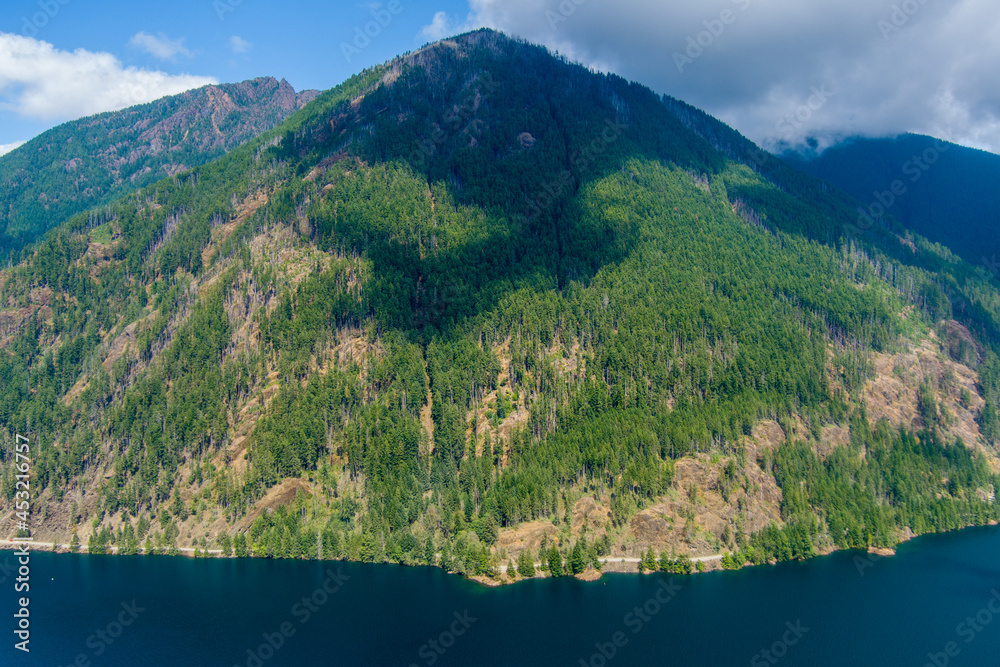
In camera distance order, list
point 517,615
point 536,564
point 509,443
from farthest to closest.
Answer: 1. point 509,443
2. point 536,564
3. point 517,615

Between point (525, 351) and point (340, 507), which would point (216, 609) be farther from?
point (525, 351)

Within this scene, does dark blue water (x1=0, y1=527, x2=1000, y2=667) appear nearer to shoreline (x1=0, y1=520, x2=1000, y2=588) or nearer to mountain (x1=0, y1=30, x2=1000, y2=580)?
shoreline (x1=0, y1=520, x2=1000, y2=588)

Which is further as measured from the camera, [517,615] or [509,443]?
[509,443]

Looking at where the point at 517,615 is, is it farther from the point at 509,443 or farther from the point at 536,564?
the point at 509,443

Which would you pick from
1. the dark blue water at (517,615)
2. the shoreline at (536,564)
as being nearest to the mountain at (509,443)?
the shoreline at (536,564)

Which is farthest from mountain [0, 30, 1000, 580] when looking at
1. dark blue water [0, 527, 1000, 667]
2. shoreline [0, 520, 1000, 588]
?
dark blue water [0, 527, 1000, 667]

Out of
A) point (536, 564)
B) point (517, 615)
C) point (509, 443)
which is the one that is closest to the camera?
point (517, 615)

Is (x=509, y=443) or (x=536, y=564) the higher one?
(x=509, y=443)

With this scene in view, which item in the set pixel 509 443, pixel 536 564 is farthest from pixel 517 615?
pixel 509 443

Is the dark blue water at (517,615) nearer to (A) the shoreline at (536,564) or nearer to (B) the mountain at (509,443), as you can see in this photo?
(A) the shoreline at (536,564)
